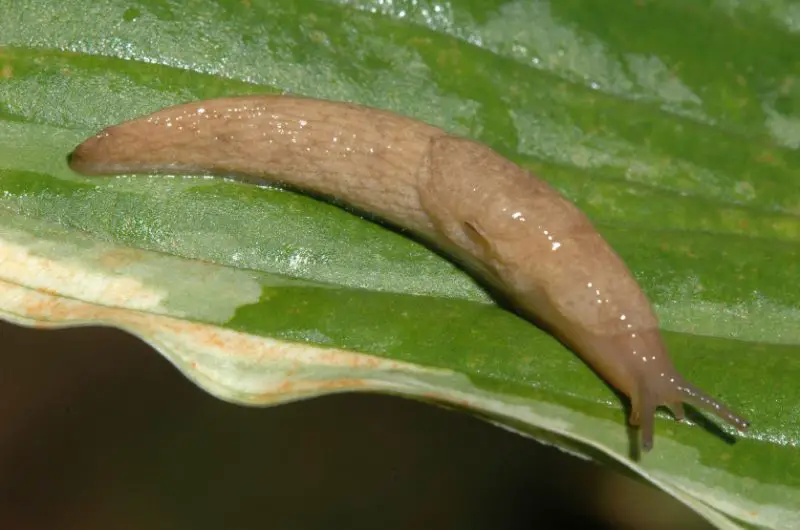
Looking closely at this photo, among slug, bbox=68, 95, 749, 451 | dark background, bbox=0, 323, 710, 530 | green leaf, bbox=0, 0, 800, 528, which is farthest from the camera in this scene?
dark background, bbox=0, 323, 710, 530

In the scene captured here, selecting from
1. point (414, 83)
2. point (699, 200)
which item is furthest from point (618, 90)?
point (414, 83)

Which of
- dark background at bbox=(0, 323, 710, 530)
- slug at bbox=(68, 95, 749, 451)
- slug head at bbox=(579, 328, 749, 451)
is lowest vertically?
dark background at bbox=(0, 323, 710, 530)

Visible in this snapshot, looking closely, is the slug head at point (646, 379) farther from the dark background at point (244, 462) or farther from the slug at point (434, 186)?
the dark background at point (244, 462)

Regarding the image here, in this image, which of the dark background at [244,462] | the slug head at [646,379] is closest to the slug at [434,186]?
the slug head at [646,379]

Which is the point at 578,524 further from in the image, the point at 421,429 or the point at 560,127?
the point at 560,127

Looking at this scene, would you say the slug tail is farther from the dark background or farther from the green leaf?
the dark background

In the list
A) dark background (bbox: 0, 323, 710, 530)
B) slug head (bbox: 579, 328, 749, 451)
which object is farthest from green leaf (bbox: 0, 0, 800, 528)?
dark background (bbox: 0, 323, 710, 530)

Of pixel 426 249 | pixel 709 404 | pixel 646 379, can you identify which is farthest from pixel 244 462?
pixel 709 404
